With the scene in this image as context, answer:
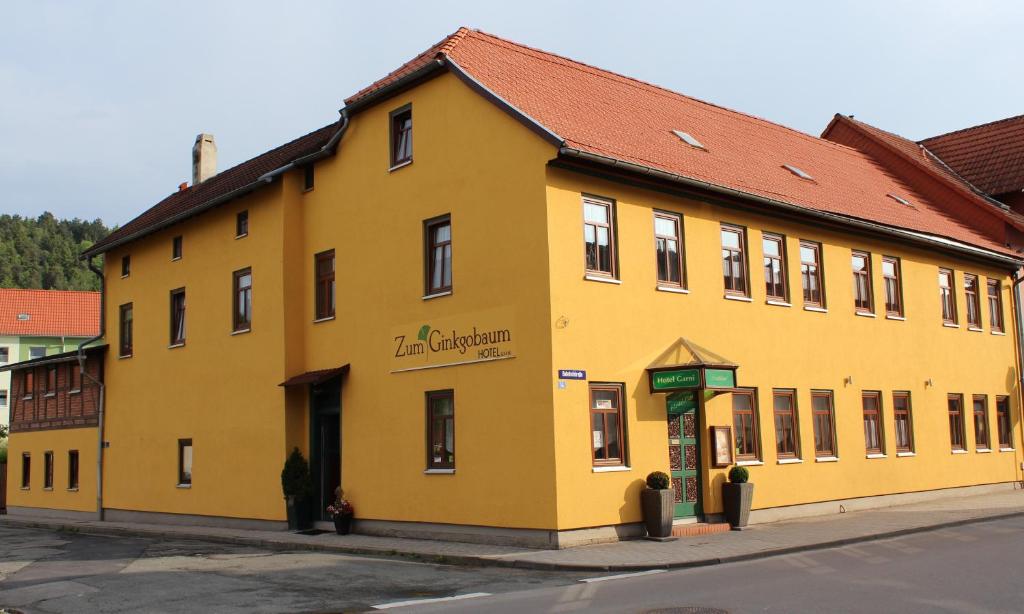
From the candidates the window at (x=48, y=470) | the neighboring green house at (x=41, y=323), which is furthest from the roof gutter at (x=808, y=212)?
the neighboring green house at (x=41, y=323)

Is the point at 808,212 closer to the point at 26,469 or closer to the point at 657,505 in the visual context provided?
the point at 657,505

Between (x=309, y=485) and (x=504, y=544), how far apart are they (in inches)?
249

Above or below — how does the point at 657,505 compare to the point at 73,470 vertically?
below

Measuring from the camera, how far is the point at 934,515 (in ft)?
66.4

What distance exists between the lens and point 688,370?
17.7 metres

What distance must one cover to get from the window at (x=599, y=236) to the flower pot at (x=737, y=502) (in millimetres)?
4547

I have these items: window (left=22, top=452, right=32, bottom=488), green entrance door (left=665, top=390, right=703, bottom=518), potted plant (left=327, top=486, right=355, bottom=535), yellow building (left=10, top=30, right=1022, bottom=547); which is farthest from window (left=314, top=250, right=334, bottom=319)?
window (left=22, top=452, right=32, bottom=488)

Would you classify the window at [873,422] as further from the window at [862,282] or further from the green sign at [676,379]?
the green sign at [676,379]

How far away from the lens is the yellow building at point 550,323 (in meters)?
17.6

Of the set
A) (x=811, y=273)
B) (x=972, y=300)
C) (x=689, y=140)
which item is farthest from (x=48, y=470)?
(x=972, y=300)

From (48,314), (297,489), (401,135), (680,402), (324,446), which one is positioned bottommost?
(297,489)

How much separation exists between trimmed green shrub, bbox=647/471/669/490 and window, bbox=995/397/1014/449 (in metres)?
14.4

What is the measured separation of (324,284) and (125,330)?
1048 centimetres

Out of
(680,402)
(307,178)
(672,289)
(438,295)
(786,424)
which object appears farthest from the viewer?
(307,178)
